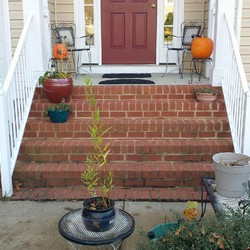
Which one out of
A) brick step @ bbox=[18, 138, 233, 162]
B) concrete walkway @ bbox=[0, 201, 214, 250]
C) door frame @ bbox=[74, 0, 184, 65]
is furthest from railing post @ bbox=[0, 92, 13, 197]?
door frame @ bbox=[74, 0, 184, 65]

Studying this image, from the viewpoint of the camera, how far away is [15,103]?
343 centimetres

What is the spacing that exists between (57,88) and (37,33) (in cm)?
82

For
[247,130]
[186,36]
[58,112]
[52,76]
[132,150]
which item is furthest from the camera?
Answer: [186,36]

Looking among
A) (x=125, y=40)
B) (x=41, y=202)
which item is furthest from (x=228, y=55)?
(x=41, y=202)

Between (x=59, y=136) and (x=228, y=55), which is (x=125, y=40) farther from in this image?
(x=59, y=136)

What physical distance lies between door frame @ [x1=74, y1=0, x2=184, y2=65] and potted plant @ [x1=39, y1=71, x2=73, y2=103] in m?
1.78

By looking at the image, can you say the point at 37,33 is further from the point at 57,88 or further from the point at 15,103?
the point at 15,103

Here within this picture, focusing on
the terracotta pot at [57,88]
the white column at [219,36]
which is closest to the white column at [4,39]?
the terracotta pot at [57,88]

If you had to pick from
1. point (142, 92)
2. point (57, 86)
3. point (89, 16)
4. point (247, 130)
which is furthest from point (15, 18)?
point (247, 130)

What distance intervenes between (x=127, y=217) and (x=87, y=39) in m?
4.08

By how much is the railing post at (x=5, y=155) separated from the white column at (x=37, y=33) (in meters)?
1.33

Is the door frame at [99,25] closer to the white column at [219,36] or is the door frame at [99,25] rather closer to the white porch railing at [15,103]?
the white column at [219,36]

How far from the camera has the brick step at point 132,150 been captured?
3.52m

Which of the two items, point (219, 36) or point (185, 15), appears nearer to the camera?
point (219, 36)
